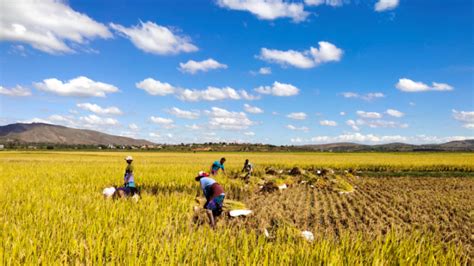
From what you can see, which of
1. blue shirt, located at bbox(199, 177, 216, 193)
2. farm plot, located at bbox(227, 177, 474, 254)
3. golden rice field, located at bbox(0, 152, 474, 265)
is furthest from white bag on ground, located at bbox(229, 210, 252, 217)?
blue shirt, located at bbox(199, 177, 216, 193)

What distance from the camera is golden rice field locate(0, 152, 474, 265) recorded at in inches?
169

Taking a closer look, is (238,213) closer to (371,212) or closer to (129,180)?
(129,180)

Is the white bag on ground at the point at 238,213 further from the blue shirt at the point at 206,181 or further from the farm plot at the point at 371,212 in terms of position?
the blue shirt at the point at 206,181

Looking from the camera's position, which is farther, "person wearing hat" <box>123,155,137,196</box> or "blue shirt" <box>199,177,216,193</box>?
"person wearing hat" <box>123,155,137,196</box>

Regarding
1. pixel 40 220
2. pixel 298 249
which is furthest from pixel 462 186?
pixel 40 220

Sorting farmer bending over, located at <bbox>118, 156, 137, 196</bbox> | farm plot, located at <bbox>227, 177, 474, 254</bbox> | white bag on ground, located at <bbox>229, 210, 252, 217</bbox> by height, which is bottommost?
farm plot, located at <bbox>227, 177, 474, 254</bbox>

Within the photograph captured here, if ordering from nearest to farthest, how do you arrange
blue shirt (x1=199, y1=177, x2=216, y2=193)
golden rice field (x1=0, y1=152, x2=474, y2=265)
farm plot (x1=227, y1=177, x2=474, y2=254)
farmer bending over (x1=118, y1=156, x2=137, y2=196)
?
golden rice field (x1=0, y1=152, x2=474, y2=265)
blue shirt (x1=199, y1=177, x2=216, y2=193)
farm plot (x1=227, y1=177, x2=474, y2=254)
farmer bending over (x1=118, y1=156, x2=137, y2=196)

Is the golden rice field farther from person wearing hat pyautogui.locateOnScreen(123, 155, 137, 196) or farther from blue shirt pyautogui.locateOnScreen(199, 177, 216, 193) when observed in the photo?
person wearing hat pyautogui.locateOnScreen(123, 155, 137, 196)

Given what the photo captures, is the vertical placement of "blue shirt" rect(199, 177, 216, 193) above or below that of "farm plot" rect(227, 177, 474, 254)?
above

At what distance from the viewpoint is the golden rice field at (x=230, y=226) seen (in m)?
4.30

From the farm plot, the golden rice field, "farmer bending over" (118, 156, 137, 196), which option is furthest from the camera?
"farmer bending over" (118, 156, 137, 196)

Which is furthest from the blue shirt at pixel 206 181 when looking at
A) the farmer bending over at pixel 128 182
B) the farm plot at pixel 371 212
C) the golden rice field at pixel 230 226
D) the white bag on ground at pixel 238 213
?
the farmer bending over at pixel 128 182

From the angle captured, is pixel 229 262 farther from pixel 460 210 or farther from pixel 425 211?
pixel 460 210

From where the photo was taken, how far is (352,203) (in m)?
14.4
